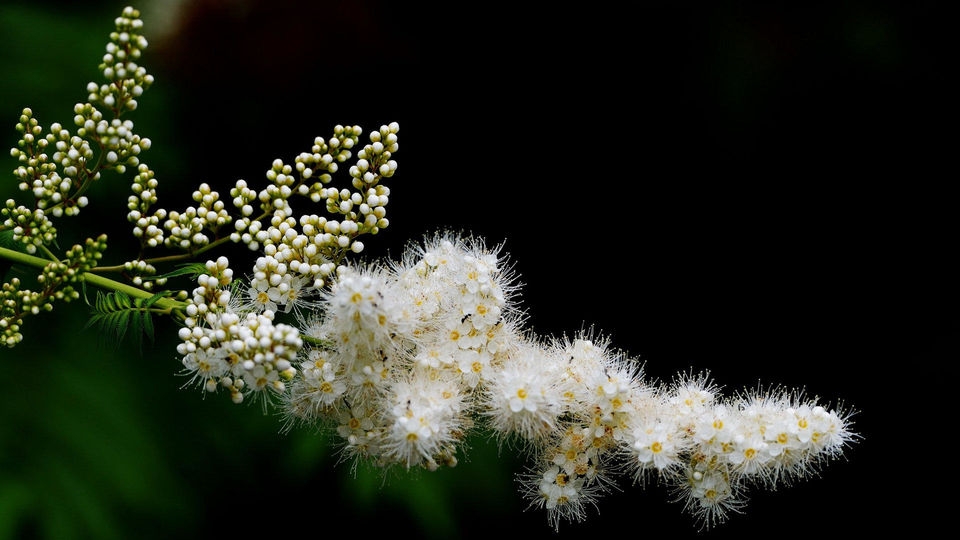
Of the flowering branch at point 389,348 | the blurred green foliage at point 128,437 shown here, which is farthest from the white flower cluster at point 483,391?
the blurred green foliage at point 128,437

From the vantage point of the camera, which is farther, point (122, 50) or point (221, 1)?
point (221, 1)

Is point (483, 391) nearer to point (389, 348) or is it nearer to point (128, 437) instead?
point (389, 348)

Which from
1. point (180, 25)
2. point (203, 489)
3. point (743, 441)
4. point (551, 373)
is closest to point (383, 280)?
point (551, 373)

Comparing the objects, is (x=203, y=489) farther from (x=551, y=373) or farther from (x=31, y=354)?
(x=551, y=373)

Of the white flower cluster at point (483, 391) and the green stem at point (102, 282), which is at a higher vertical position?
the white flower cluster at point (483, 391)

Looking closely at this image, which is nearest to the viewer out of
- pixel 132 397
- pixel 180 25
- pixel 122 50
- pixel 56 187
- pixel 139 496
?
pixel 122 50

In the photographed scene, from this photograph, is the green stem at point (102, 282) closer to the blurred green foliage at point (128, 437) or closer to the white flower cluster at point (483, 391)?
the white flower cluster at point (483, 391)

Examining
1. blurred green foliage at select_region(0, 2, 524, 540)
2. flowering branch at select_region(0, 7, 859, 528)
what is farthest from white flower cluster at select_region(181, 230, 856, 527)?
blurred green foliage at select_region(0, 2, 524, 540)
